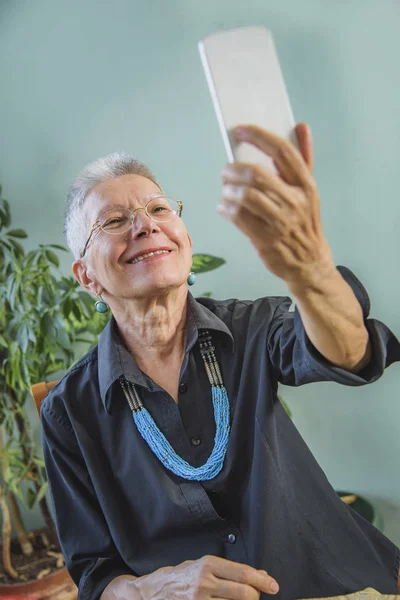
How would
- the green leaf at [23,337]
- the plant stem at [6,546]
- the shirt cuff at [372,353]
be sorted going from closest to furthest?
1. the shirt cuff at [372,353]
2. the green leaf at [23,337]
3. the plant stem at [6,546]

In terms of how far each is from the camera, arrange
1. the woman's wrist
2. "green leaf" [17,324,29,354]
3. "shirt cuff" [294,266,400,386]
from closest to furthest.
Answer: "shirt cuff" [294,266,400,386]
the woman's wrist
"green leaf" [17,324,29,354]

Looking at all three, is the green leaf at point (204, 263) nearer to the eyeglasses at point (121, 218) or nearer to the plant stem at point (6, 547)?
the eyeglasses at point (121, 218)

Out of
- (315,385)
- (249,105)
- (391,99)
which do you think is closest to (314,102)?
(391,99)

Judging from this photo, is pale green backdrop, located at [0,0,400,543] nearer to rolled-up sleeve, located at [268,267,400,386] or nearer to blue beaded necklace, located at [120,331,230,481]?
blue beaded necklace, located at [120,331,230,481]

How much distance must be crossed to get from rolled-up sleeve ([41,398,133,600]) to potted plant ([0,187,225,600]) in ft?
1.88

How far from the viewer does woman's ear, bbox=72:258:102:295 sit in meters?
1.26

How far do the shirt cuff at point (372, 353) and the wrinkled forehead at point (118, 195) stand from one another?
1.53 feet

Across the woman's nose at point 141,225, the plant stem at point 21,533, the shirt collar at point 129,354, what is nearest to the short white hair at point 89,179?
the woman's nose at point 141,225

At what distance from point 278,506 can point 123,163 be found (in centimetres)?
75

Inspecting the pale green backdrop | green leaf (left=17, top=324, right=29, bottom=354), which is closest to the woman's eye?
green leaf (left=17, top=324, right=29, bottom=354)

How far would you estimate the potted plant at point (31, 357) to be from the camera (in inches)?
73.2

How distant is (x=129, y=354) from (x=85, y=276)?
199 millimetres

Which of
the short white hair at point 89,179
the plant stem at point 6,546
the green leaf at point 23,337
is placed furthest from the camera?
the plant stem at point 6,546

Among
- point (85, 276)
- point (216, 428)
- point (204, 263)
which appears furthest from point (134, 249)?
point (204, 263)
